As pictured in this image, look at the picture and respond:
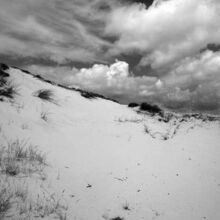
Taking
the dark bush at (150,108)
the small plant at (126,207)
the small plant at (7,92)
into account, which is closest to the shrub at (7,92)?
the small plant at (7,92)

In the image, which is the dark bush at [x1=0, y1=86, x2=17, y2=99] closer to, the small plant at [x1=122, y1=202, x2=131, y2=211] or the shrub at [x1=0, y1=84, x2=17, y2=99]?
the shrub at [x1=0, y1=84, x2=17, y2=99]

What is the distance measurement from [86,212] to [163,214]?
1.15 m

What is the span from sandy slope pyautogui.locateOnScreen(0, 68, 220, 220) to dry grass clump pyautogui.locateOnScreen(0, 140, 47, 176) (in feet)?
0.72

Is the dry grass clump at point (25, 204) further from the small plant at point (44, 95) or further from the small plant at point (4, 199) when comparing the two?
the small plant at point (44, 95)

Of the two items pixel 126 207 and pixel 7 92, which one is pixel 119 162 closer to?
pixel 126 207

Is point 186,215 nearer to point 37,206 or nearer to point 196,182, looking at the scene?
point 196,182

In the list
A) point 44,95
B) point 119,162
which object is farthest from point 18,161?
point 44,95

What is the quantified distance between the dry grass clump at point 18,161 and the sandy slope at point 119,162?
0.72 feet

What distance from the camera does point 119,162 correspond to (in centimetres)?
484

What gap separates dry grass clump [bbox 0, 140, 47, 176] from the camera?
3160 mm

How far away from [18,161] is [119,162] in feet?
7.38

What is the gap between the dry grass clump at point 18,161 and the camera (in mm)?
3160

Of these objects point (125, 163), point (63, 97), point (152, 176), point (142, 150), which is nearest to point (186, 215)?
point (152, 176)

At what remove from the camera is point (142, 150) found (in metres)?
5.93
